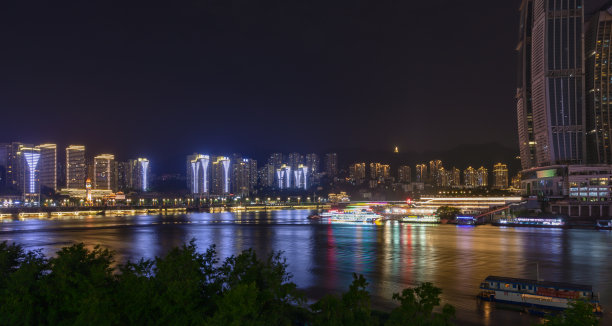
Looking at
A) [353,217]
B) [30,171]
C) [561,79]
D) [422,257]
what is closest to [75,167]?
[30,171]

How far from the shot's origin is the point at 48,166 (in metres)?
79.2

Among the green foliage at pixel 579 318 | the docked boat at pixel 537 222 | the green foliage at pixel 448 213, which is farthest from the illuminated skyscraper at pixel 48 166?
the green foliage at pixel 579 318

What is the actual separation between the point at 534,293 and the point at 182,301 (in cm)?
853

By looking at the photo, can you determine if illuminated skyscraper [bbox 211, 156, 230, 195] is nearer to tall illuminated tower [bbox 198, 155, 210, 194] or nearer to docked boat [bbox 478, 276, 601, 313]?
tall illuminated tower [bbox 198, 155, 210, 194]

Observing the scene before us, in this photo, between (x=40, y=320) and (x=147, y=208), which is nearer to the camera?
(x=40, y=320)

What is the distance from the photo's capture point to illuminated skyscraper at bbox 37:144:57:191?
77.8 meters

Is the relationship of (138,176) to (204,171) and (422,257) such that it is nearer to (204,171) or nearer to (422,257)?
(204,171)

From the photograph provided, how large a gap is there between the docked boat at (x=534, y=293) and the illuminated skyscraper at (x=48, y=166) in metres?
81.8

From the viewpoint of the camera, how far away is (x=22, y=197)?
68125 millimetres

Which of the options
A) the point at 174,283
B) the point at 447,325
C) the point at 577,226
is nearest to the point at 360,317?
the point at 447,325

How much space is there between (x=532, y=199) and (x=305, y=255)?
28.4m

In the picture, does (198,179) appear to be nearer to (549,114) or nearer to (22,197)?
(22,197)

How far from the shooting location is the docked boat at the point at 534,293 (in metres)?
10.2

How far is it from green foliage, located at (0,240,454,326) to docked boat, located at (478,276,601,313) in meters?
5.74
